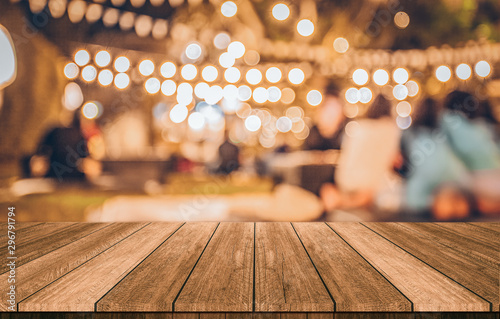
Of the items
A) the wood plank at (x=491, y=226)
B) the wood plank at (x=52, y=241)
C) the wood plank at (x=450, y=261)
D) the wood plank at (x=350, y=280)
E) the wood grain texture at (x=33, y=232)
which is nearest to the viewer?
the wood plank at (x=350, y=280)

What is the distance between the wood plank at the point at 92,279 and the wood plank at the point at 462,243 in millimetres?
1442

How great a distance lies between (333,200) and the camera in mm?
2375

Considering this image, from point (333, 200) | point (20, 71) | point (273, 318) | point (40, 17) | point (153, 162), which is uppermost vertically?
point (40, 17)

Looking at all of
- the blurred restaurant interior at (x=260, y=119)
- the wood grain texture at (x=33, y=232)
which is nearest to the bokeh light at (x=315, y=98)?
the blurred restaurant interior at (x=260, y=119)

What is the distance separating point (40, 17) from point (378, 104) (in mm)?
2359

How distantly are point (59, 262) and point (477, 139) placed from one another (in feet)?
8.44

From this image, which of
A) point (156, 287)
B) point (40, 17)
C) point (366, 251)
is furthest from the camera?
point (40, 17)

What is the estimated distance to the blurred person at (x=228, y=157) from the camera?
7.82 feet

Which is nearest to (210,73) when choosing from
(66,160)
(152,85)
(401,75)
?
(152,85)

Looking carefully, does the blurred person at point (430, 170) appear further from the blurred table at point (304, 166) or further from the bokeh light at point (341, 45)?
the bokeh light at point (341, 45)

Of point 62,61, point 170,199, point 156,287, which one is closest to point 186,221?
point 170,199

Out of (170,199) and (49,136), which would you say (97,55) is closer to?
(49,136)

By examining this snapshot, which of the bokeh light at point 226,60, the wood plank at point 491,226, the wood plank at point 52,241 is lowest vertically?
the wood plank at point 491,226

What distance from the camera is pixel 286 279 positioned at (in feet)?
4.04
